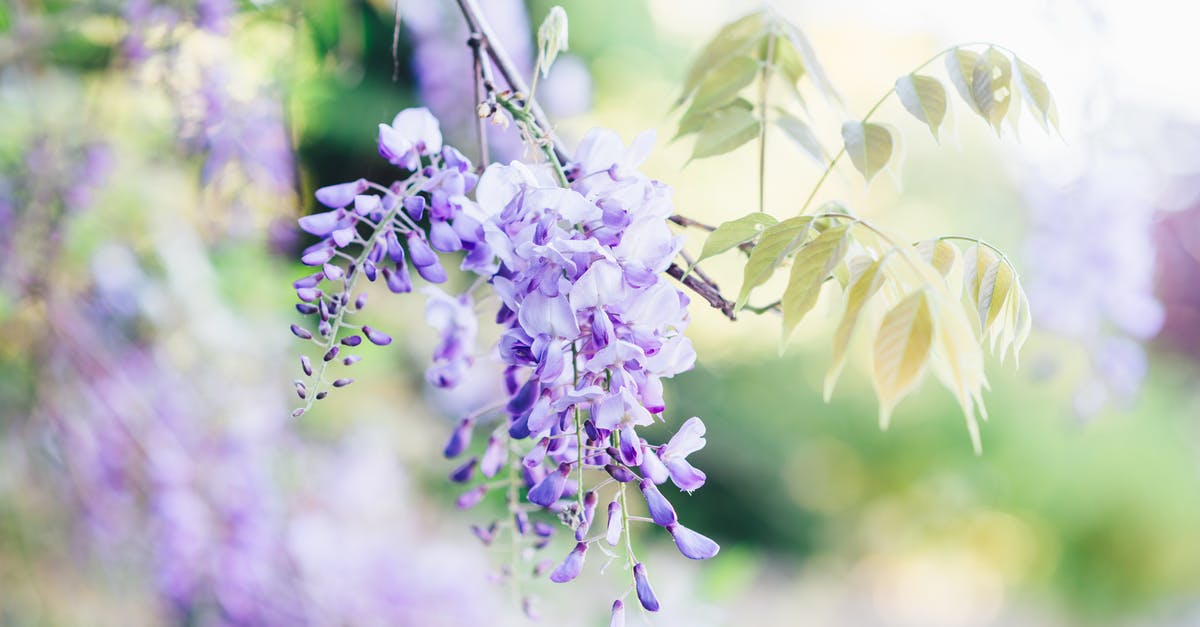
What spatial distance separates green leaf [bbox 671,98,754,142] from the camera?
65cm

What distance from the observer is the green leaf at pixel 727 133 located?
62cm

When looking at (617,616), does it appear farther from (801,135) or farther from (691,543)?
(801,135)

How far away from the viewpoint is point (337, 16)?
1.19 metres

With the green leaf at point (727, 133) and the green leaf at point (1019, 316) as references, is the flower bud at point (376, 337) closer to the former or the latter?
the green leaf at point (727, 133)

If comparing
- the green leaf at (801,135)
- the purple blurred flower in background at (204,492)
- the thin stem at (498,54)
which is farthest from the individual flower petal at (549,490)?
the purple blurred flower in background at (204,492)

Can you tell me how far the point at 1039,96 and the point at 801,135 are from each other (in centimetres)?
15

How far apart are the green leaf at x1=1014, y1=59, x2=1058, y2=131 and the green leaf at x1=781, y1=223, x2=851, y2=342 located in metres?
0.17

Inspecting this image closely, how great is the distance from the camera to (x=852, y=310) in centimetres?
46

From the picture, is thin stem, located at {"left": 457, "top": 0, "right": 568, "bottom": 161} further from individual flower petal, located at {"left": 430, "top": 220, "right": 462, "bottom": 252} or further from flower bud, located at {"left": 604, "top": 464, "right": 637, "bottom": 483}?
flower bud, located at {"left": 604, "top": 464, "right": 637, "bottom": 483}

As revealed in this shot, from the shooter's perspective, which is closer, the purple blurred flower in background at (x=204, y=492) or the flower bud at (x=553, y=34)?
the flower bud at (x=553, y=34)

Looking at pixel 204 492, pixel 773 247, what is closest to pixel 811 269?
pixel 773 247

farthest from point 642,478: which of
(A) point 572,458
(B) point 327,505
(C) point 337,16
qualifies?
(B) point 327,505

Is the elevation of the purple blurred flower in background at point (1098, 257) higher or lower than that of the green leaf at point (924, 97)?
lower

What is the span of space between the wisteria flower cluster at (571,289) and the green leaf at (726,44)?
0.19 m
